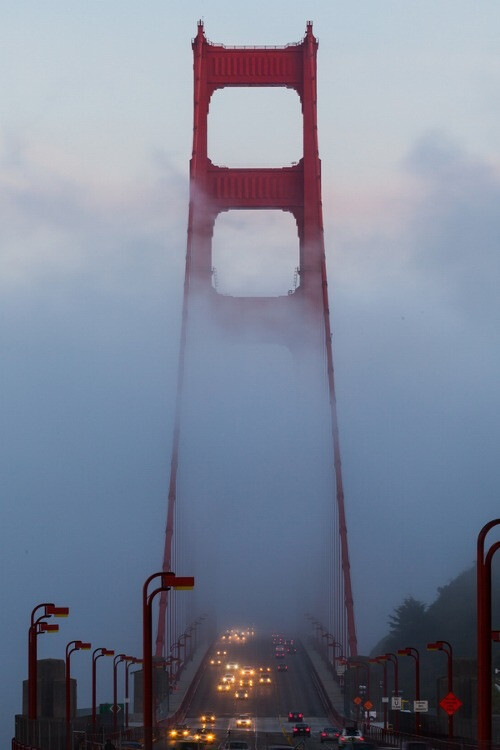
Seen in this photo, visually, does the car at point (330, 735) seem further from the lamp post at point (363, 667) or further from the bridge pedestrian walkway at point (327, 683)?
the bridge pedestrian walkway at point (327, 683)

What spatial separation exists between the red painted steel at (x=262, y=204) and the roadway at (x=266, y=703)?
5.08 m

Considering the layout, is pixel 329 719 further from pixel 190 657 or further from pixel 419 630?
pixel 419 630

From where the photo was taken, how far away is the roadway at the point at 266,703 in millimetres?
70000

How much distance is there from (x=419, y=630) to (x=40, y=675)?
9305 centimetres

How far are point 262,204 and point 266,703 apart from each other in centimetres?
2973

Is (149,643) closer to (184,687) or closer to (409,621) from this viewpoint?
(184,687)

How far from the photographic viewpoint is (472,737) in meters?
52.8

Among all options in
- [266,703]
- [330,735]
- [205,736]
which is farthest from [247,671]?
[205,736]

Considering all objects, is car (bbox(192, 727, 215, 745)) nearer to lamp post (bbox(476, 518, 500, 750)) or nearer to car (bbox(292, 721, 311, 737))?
car (bbox(292, 721, 311, 737))

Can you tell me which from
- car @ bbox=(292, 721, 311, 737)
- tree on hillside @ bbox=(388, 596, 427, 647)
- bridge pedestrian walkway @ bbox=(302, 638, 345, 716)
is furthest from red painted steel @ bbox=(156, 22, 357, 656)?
tree on hillside @ bbox=(388, 596, 427, 647)

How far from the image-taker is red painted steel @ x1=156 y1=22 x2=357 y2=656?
88.8 m

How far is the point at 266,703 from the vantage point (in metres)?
96.8

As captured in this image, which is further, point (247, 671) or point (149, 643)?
point (247, 671)

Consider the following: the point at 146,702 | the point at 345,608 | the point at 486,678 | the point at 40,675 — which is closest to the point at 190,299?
the point at 345,608
